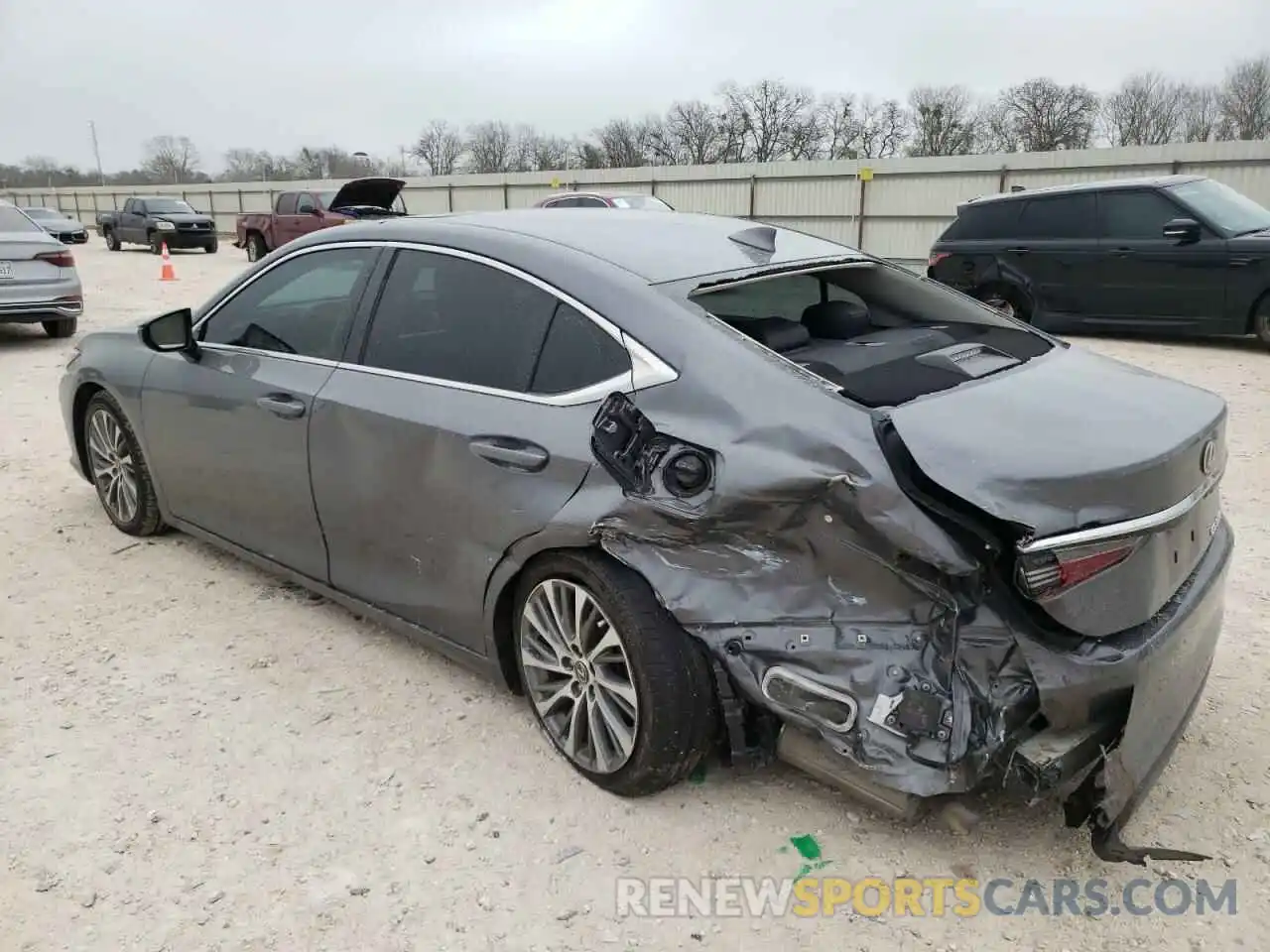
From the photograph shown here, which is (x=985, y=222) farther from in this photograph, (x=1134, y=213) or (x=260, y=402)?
(x=260, y=402)

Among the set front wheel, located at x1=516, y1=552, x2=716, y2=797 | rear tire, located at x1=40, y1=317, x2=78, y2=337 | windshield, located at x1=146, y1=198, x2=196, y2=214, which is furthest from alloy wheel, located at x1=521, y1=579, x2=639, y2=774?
windshield, located at x1=146, y1=198, x2=196, y2=214

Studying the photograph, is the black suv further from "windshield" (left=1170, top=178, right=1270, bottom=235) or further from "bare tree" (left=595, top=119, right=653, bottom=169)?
"bare tree" (left=595, top=119, right=653, bottom=169)

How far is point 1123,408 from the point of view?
2584mm

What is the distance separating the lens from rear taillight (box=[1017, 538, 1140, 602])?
2.16m

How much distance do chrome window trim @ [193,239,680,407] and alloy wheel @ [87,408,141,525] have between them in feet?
4.47

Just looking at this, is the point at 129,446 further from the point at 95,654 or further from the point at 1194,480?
the point at 1194,480

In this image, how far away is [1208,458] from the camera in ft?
8.40

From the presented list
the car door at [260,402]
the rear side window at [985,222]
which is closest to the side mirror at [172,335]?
the car door at [260,402]

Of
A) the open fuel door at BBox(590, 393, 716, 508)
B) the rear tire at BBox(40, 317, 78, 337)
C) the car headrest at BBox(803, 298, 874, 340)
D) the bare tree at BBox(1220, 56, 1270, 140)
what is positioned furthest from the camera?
the bare tree at BBox(1220, 56, 1270, 140)

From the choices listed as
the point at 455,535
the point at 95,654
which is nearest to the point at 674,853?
the point at 455,535

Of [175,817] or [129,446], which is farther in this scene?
[129,446]

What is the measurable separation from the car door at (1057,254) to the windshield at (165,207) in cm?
2497

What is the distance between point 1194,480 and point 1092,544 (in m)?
0.50

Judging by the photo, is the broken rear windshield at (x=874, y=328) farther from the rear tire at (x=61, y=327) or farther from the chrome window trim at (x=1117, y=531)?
the rear tire at (x=61, y=327)
